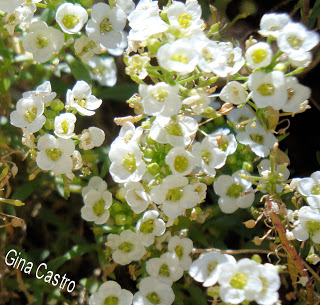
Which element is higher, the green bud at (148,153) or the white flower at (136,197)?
the green bud at (148,153)

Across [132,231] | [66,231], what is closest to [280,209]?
[132,231]

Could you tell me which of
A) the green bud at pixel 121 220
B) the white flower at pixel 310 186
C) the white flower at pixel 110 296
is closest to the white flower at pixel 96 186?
the green bud at pixel 121 220

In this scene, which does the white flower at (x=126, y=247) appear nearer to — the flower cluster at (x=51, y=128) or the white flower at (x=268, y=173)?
the flower cluster at (x=51, y=128)

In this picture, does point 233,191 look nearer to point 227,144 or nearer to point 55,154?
→ point 227,144

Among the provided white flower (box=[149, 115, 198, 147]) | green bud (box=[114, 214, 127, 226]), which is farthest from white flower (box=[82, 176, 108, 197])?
white flower (box=[149, 115, 198, 147])

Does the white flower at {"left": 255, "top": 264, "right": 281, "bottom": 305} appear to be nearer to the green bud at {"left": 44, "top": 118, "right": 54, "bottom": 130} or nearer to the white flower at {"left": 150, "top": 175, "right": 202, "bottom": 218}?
the white flower at {"left": 150, "top": 175, "right": 202, "bottom": 218}

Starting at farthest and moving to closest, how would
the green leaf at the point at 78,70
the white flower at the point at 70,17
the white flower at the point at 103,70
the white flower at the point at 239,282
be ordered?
the white flower at the point at 103,70
the green leaf at the point at 78,70
the white flower at the point at 70,17
the white flower at the point at 239,282
